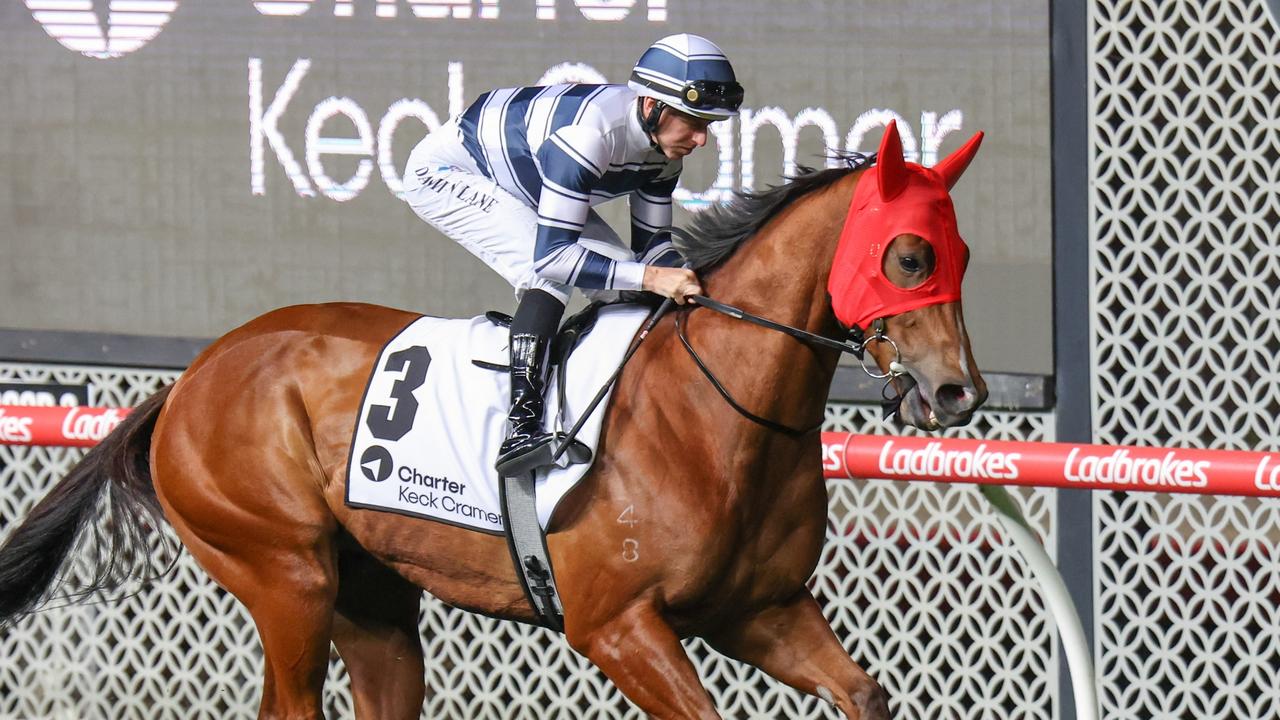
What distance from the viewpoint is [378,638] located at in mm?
4031

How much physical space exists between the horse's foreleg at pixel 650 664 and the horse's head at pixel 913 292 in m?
0.65

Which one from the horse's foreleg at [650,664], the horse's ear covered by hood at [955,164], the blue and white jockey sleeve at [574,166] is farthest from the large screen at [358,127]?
the horse's foreleg at [650,664]

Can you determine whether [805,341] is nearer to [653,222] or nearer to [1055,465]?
[653,222]

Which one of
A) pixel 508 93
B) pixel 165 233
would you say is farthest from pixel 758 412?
pixel 165 233

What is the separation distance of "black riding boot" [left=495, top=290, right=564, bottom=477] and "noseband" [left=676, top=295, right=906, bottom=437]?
29 cm

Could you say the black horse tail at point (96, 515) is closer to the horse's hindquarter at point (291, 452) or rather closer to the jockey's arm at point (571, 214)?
the horse's hindquarter at point (291, 452)

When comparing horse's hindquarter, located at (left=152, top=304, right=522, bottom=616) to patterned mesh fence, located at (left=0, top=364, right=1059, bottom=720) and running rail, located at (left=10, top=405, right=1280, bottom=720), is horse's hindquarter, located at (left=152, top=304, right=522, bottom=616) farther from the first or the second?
patterned mesh fence, located at (left=0, top=364, right=1059, bottom=720)

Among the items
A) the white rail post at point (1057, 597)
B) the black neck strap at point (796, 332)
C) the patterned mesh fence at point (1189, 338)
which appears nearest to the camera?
the black neck strap at point (796, 332)

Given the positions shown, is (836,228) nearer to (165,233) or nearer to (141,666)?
(165,233)

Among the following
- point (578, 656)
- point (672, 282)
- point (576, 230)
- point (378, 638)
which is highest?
point (576, 230)

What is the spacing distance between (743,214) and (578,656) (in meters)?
2.20

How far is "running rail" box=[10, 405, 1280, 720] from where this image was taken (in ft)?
11.9

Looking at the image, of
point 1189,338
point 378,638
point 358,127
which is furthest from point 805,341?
point 358,127

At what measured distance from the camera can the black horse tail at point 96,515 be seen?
4.07 metres
